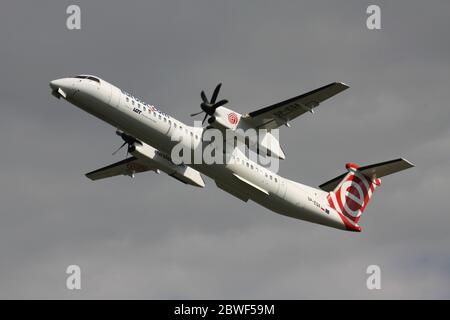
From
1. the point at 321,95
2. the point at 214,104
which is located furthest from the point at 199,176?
the point at 321,95

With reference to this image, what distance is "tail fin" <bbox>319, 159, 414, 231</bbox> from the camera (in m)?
35.8

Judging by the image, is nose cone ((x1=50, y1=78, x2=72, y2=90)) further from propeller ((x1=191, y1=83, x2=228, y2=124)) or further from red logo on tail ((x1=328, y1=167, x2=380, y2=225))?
red logo on tail ((x1=328, y1=167, x2=380, y2=225))

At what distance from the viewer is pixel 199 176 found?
34656mm

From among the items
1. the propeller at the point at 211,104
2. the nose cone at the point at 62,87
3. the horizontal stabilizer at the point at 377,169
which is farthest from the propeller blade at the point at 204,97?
the horizontal stabilizer at the point at 377,169

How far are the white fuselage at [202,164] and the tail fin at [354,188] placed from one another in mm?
674

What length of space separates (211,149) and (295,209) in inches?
203

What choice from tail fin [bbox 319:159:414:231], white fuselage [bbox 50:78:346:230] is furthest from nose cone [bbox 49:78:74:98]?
tail fin [bbox 319:159:414:231]

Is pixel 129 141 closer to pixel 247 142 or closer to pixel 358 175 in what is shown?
pixel 247 142

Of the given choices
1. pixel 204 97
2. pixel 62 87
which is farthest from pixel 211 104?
pixel 62 87

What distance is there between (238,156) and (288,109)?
298 centimetres

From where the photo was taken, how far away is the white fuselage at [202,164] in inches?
1163

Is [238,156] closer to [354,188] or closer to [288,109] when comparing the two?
[288,109]

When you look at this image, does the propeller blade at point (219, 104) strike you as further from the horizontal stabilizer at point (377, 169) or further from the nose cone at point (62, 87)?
the horizontal stabilizer at point (377, 169)

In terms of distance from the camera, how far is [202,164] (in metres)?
31.6
